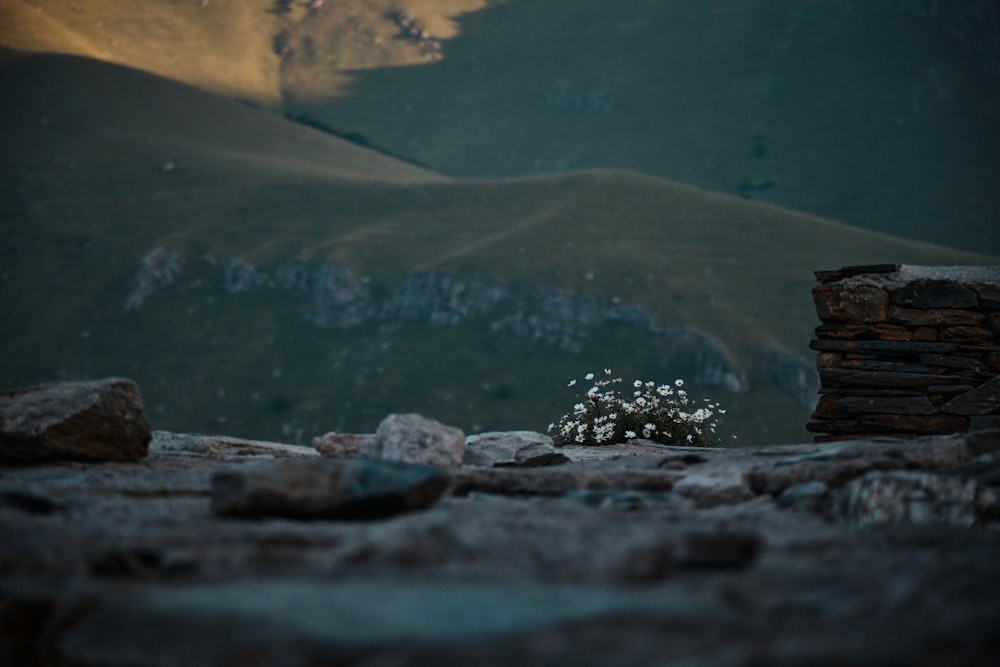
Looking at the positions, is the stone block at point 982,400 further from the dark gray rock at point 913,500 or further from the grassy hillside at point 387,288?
the grassy hillside at point 387,288

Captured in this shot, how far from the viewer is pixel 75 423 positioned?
809 cm

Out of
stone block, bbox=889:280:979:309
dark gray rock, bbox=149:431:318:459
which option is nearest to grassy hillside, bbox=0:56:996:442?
stone block, bbox=889:280:979:309

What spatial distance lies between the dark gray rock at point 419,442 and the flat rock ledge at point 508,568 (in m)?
1.53

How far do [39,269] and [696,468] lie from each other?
118 meters

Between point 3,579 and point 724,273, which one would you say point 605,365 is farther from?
point 3,579

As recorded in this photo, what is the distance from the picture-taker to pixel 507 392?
102 metres

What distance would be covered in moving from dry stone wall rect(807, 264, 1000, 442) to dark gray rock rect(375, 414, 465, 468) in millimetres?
4402

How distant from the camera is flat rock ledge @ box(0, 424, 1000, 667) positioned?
3262 millimetres

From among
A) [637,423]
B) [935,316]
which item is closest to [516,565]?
[935,316]

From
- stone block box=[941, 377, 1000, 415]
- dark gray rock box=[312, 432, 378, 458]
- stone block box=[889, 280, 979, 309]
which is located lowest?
dark gray rock box=[312, 432, 378, 458]

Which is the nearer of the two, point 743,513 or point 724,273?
point 743,513

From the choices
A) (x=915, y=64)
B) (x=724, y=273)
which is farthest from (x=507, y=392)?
(x=915, y=64)

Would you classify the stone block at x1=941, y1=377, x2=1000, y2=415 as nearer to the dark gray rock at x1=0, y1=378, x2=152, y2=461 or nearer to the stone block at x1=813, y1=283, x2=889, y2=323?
the stone block at x1=813, y1=283, x2=889, y2=323

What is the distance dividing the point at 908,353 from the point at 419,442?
524 centimetres
